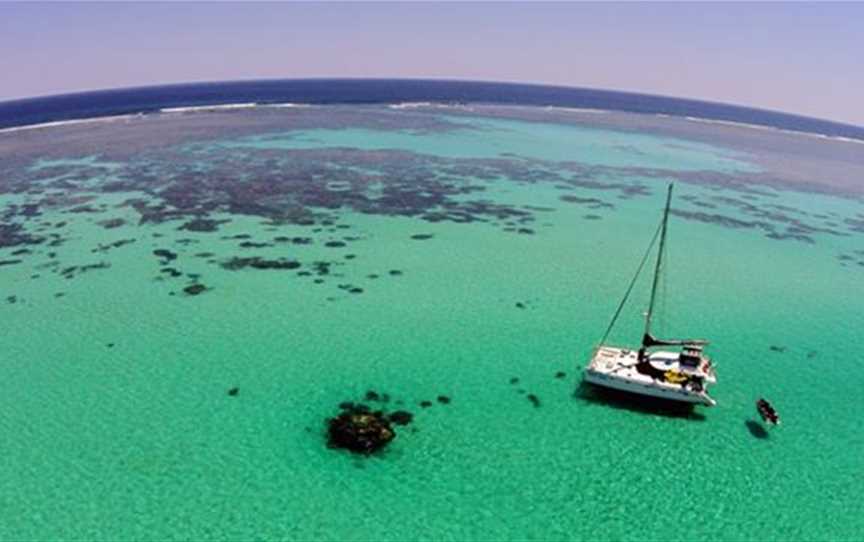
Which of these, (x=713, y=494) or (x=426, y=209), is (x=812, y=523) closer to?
(x=713, y=494)

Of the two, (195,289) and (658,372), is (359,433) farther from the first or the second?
(195,289)

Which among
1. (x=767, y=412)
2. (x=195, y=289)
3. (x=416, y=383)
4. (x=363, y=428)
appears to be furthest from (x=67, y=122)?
(x=767, y=412)

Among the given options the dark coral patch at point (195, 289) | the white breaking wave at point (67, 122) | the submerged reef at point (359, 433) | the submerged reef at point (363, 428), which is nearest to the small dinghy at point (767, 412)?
the submerged reef at point (363, 428)

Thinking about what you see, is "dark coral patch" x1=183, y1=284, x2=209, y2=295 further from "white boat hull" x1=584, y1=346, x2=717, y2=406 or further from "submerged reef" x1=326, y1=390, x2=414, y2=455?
"white boat hull" x1=584, y1=346, x2=717, y2=406

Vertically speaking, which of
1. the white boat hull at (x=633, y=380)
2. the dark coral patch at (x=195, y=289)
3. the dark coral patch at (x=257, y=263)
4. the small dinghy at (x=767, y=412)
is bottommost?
the small dinghy at (x=767, y=412)

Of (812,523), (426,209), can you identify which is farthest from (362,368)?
(426,209)

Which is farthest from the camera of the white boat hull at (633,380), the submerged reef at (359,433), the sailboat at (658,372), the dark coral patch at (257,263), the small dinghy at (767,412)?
the dark coral patch at (257,263)

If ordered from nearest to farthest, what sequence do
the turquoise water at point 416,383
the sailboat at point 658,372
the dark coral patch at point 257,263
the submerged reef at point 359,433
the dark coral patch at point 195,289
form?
1. the turquoise water at point 416,383
2. the submerged reef at point 359,433
3. the sailboat at point 658,372
4. the dark coral patch at point 195,289
5. the dark coral patch at point 257,263

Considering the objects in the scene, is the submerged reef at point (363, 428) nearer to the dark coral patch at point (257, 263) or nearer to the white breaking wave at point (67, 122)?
the dark coral patch at point (257, 263)
